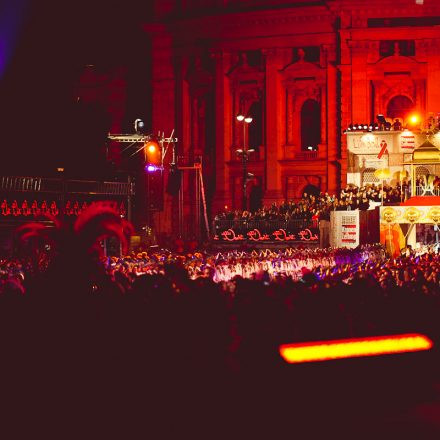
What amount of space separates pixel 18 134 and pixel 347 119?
22857 mm

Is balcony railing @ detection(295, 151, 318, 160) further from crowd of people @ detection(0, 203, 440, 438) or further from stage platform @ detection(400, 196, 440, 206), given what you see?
crowd of people @ detection(0, 203, 440, 438)

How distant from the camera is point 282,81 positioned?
202 feet

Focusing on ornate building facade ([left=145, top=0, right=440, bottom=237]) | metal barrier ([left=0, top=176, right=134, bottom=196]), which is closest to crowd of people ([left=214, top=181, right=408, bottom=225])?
metal barrier ([left=0, top=176, right=134, bottom=196])

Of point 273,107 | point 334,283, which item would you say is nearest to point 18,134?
point 273,107

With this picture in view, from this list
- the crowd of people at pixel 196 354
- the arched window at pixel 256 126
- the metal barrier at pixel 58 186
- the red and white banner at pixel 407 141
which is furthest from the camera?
the arched window at pixel 256 126

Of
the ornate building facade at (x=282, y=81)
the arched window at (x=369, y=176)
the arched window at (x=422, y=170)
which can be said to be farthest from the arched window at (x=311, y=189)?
the arched window at (x=422, y=170)

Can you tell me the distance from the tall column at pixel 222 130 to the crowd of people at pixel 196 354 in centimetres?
4750

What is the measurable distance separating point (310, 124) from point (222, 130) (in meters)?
5.85

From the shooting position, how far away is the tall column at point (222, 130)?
6166 centimetres

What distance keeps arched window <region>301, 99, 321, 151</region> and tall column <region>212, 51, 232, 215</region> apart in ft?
16.2

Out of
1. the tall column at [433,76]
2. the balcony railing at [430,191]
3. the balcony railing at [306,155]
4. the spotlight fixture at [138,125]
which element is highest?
the tall column at [433,76]

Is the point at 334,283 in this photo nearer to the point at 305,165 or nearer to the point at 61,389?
the point at 61,389

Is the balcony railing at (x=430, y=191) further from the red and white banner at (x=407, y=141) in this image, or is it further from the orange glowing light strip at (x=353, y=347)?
the orange glowing light strip at (x=353, y=347)

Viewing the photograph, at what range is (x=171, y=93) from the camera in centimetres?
6397
